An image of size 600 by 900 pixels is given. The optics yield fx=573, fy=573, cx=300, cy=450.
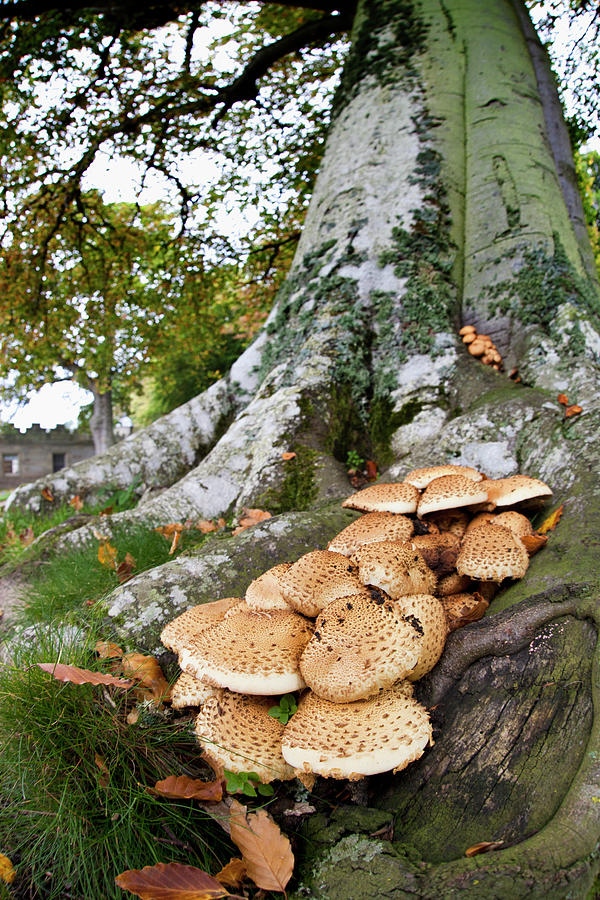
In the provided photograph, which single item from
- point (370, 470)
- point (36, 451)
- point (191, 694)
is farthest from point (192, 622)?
point (36, 451)

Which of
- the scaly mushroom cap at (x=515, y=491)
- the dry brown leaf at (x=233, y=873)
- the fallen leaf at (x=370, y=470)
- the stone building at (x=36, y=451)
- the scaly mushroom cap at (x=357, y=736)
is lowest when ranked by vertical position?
the dry brown leaf at (x=233, y=873)

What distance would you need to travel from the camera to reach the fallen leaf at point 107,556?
369 cm

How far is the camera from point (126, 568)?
146 inches

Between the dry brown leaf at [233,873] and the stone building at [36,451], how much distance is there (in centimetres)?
4127

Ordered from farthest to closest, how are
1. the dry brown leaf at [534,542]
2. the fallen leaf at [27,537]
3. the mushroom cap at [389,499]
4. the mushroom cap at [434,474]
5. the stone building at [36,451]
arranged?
the stone building at [36,451], the fallen leaf at [27,537], the mushroom cap at [434,474], the mushroom cap at [389,499], the dry brown leaf at [534,542]

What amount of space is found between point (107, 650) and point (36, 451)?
139 ft

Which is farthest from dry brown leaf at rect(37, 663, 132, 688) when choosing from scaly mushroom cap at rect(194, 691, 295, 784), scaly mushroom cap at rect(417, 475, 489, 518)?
scaly mushroom cap at rect(417, 475, 489, 518)

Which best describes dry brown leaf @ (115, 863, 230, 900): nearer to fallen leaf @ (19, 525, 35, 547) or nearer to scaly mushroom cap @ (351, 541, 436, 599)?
scaly mushroom cap @ (351, 541, 436, 599)

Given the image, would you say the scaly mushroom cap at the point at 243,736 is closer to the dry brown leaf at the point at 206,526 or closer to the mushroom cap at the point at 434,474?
the mushroom cap at the point at 434,474

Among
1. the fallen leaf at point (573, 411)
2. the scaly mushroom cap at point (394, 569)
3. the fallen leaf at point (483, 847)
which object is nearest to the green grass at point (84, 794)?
the fallen leaf at point (483, 847)

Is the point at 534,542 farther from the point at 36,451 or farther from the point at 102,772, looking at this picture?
the point at 36,451

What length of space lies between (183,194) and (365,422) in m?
7.65

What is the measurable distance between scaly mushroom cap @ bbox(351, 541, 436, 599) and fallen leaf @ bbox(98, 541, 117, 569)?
1994 millimetres

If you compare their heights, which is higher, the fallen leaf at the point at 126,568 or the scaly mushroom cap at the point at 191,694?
the fallen leaf at the point at 126,568
